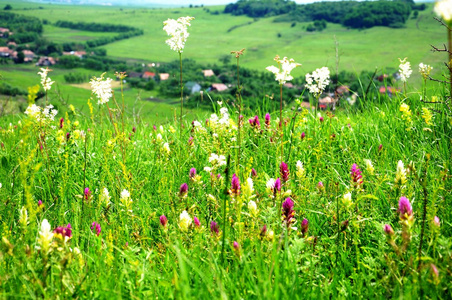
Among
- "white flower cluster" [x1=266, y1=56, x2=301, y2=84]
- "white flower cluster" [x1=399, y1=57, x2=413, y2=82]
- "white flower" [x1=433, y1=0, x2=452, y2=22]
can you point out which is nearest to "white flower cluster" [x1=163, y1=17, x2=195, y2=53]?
"white flower cluster" [x1=266, y1=56, x2=301, y2=84]

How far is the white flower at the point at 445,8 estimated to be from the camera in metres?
1.14

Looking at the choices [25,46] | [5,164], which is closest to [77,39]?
[25,46]

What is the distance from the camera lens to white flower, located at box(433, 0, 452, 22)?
1.14m

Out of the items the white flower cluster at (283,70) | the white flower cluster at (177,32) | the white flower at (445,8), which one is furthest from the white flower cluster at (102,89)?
the white flower at (445,8)

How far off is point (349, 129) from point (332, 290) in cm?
313

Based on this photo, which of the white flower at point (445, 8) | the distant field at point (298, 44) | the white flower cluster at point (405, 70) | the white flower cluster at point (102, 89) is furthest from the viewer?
the distant field at point (298, 44)

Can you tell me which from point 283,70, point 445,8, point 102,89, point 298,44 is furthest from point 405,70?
point 298,44

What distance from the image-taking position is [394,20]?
532 ft

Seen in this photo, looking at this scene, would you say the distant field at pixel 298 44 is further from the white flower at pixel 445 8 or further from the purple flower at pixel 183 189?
the white flower at pixel 445 8

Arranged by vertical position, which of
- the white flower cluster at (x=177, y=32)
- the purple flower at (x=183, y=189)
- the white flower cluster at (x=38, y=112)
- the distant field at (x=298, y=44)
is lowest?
the distant field at (x=298, y=44)

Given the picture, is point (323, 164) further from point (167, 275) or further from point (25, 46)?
point (25, 46)

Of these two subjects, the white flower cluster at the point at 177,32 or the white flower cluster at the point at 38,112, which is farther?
the white flower cluster at the point at 177,32

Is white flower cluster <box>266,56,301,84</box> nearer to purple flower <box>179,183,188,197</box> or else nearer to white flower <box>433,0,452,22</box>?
purple flower <box>179,183,188,197</box>

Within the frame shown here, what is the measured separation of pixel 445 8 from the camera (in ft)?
3.80
